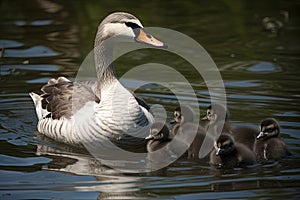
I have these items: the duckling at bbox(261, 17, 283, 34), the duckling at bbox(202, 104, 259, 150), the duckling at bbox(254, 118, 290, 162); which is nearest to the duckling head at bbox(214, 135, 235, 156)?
the duckling at bbox(254, 118, 290, 162)

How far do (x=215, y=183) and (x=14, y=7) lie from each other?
33.1 feet

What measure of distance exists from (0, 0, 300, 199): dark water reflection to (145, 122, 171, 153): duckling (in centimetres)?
46

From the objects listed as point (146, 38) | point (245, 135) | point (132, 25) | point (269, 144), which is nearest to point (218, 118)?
point (245, 135)

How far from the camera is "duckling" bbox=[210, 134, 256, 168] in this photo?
815 cm

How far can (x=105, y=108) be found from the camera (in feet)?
30.2

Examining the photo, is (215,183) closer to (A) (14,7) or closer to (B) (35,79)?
(B) (35,79)

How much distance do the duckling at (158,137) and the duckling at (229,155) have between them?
740 millimetres

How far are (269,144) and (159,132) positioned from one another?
4.04ft

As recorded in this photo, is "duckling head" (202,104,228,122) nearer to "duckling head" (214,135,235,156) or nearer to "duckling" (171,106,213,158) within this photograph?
"duckling" (171,106,213,158)

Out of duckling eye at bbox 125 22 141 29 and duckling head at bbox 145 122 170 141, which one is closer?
duckling head at bbox 145 122 170 141

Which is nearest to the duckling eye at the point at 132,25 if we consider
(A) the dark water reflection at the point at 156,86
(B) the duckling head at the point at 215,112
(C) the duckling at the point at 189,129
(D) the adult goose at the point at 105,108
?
(D) the adult goose at the point at 105,108

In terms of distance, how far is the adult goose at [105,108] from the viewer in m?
9.10

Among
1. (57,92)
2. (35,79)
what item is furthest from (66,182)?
(35,79)

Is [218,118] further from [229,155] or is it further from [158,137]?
[229,155]
